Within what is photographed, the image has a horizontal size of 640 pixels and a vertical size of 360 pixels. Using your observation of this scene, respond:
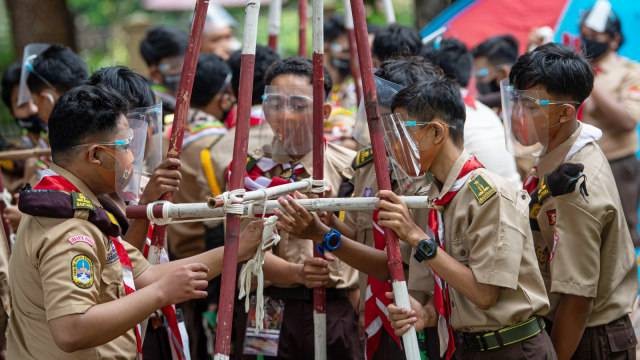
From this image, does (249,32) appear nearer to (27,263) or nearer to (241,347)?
(27,263)

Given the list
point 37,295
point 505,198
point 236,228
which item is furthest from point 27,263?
point 505,198

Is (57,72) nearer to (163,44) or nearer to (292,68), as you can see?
(292,68)

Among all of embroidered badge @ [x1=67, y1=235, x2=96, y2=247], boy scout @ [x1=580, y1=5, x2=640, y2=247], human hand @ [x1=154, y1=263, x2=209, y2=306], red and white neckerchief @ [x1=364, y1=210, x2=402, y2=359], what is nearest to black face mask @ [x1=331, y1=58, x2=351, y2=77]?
boy scout @ [x1=580, y1=5, x2=640, y2=247]

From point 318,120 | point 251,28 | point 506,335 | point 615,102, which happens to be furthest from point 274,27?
point 506,335

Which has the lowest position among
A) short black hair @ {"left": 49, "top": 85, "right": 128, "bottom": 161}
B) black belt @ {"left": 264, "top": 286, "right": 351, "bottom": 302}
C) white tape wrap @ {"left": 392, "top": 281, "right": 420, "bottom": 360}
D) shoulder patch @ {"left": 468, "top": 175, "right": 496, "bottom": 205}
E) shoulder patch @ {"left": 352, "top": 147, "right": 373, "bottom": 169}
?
black belt @ {"left": 264, "top": 286, "right": 351, "bottom": 302}

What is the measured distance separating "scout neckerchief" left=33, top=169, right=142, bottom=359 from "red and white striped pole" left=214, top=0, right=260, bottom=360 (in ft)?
1.48

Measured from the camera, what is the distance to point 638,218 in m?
7.09

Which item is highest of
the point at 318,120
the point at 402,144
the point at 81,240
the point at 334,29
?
the point at 334,29

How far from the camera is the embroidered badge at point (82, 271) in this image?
11.2 ft

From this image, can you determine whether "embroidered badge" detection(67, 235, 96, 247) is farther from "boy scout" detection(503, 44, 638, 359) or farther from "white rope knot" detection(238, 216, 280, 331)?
"boy scout" detection(503, 44, 638, 359)

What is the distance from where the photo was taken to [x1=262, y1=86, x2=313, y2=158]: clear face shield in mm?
4809

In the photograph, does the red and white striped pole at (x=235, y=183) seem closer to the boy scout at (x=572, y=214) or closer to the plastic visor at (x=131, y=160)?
the plastic visor at (x=131, y=160)

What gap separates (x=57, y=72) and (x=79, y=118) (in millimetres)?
2300

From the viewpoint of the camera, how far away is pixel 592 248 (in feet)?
13.6
